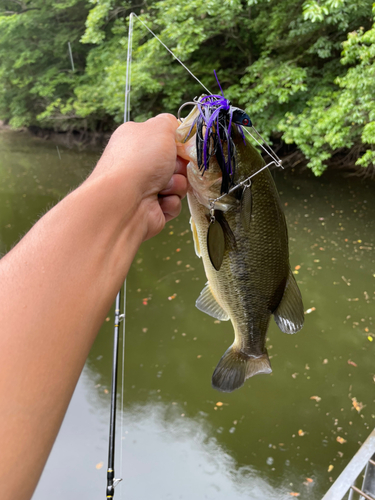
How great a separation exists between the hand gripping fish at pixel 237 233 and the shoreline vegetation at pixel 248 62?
4.02 meters

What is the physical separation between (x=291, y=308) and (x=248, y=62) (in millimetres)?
7588

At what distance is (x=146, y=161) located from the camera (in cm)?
108

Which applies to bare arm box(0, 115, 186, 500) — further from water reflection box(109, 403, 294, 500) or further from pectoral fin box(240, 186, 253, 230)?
water reflection box(109, 403, 294, 500)

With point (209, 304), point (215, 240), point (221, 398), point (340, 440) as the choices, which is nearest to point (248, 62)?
point (221, 398)

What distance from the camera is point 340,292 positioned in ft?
15.7

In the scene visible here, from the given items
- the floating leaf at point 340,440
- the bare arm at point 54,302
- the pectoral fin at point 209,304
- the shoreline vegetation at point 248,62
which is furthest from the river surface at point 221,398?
the bare arm at point 54,302

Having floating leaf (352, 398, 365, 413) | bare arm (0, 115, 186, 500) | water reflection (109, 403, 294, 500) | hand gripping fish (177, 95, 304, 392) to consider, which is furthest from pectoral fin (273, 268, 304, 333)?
floating leaf (352, 398, 365, 413)

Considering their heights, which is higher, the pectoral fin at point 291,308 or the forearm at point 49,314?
the forearm at point 49,314

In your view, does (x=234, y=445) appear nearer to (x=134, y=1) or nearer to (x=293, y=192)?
(x=293, y=192)

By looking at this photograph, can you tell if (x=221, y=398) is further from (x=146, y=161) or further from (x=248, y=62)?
(x=248, y=62)

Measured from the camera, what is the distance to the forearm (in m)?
0.55

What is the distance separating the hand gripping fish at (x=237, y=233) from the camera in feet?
3.64

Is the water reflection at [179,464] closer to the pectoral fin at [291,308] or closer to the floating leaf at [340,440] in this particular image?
the floating leaf at [340,440]

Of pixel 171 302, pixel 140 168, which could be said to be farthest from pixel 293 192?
pixel 140 168
